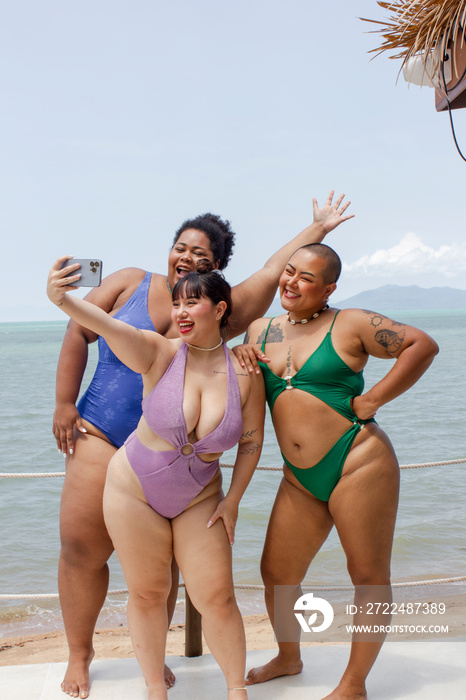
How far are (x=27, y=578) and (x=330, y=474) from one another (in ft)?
15.6

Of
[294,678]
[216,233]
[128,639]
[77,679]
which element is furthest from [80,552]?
[128,639]

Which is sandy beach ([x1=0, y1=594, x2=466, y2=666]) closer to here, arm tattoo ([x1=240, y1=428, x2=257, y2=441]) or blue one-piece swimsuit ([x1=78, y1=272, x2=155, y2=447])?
blue one-piece swimsuit ([x1=78, y1=272, x2=155, y2=447])

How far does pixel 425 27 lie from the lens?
3012 millimetres

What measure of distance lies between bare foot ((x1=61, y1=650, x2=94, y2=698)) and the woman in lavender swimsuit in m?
0.40

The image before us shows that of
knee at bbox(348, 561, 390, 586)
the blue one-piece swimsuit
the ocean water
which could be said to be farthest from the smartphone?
the ocean water

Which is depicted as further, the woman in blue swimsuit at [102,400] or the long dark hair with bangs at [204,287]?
the woman in blue swimsuit at [102,400]

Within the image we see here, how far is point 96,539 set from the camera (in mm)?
2834

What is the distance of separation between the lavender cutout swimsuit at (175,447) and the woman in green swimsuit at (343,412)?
29 centimetres

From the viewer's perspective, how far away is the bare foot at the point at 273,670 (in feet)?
9.57

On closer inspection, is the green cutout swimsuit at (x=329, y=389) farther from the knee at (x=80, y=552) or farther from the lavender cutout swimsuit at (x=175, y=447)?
the knee at (x=80, y=552)

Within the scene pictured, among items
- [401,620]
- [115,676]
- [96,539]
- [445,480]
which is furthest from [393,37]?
[445,480]

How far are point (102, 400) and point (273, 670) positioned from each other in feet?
4.85

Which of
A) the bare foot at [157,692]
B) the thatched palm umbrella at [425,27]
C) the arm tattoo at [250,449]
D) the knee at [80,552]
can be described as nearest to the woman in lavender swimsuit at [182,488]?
the bare foot at [157,692]

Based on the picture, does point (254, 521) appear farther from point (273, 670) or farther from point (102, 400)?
point (102, 400)
